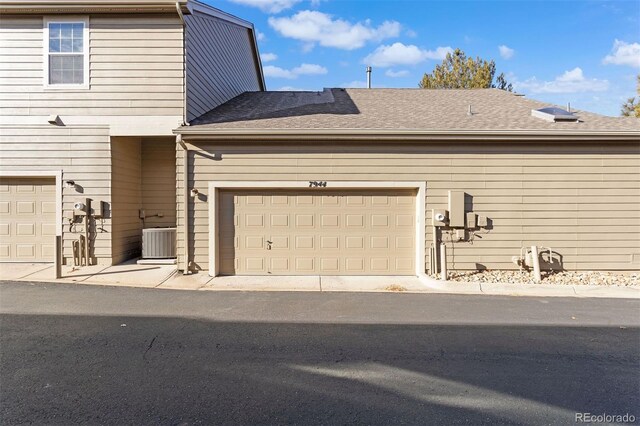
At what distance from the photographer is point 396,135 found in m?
9.12

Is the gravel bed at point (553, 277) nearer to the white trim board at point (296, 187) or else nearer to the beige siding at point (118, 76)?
the white trim board at point (296, 187)

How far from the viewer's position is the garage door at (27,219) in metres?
10.0

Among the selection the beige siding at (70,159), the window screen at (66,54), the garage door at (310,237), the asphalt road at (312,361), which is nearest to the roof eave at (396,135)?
the garage door at (310,237)

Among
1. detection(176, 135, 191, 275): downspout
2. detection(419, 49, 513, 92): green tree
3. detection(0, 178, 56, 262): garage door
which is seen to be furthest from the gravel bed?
detection(419, 49, 513, 92): green tree

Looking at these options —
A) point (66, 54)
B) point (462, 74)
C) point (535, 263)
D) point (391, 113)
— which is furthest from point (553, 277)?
point (462, 74)

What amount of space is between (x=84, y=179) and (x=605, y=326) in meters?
11.1

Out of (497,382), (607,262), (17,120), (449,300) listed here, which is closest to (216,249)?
(449,300)

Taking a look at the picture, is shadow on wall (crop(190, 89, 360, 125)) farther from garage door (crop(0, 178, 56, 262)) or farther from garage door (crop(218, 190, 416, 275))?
garage door (crop(0, 178, 56, 262))

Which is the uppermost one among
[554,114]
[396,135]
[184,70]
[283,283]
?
[184,70]

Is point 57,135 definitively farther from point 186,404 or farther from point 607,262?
point 607,262

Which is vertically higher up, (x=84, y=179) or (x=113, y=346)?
(x=84, y=179)

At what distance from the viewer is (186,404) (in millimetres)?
3520

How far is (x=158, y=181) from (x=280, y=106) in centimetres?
421

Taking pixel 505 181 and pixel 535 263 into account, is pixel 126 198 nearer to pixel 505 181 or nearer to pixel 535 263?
pixel 505 181
